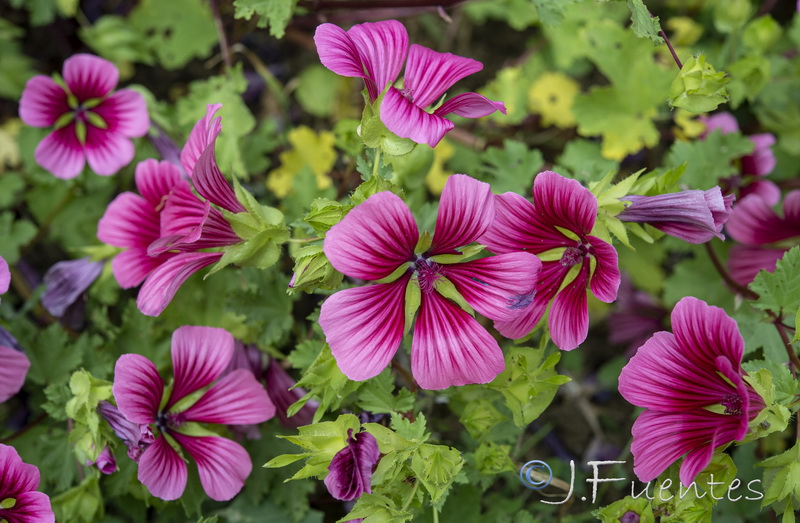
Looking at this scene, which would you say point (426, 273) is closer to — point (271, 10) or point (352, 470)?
point (352, 470)

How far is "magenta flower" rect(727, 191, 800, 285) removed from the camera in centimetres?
176

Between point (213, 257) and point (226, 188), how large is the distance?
0.13 m

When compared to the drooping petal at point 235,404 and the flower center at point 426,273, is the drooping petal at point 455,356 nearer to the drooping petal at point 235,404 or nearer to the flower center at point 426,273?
the flower center at point 426,273

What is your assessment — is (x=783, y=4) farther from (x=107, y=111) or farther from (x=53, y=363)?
(x=53, y=363)

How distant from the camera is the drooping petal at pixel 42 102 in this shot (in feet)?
5.74

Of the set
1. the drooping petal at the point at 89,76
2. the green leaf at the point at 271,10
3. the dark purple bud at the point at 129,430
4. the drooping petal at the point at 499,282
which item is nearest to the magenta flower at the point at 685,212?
the drooping petal at the point at 499,282

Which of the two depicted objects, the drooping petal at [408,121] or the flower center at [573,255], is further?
the flower center at [573,255]

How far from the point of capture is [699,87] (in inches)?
50.2

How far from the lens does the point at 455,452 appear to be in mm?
1247

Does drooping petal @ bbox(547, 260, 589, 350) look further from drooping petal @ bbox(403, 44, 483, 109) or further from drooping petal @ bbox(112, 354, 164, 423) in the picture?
drooping petal @ bbox(112, 354, 164, 423)

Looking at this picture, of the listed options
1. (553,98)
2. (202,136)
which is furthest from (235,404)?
(553,98)

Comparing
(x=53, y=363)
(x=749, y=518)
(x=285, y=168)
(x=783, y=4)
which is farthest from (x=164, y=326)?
(x=783, y=4)

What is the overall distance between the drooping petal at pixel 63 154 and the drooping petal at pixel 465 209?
3.42 feet

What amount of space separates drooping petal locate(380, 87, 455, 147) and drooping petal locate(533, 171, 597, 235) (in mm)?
179
